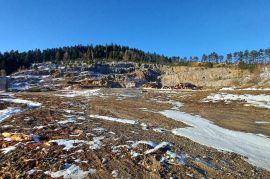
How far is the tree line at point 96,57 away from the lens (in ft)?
392

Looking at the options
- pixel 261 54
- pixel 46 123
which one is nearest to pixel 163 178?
pixel 46 123

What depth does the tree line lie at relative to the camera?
119363 millimetres

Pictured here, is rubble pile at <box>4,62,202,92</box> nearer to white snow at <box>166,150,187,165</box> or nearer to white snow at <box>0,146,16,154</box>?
white snow at <box>166,150,187,165</box>

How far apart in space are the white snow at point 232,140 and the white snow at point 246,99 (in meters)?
13.0

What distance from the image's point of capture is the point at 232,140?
1427cm

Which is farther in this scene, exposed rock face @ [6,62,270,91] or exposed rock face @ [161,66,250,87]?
exposed rock face @ [161,66,250,87]

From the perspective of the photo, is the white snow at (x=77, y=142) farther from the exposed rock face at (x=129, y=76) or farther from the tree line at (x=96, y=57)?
the tree line at (x=96, y=57)

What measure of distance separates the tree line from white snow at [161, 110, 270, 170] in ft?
312

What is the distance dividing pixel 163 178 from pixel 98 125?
345 inches

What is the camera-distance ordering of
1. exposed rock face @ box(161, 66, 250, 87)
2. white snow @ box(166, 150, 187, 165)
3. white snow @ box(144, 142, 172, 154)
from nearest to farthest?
1. white snow @ box(166, 150, 187, 165)
2. white snow @ box(144, 142, 172, 154)
3. exposed rock face @ box(161, 66, 250, 87)

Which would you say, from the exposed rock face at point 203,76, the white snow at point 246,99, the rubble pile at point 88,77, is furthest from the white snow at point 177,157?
the exposed rock face at point 203,76

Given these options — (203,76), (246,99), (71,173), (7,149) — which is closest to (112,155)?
(71,173)

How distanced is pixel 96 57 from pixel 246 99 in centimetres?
13280

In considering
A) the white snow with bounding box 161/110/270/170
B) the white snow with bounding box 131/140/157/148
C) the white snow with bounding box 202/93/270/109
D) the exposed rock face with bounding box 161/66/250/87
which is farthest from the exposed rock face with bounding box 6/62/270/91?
the white snow with bounding box 131/140/157/148
